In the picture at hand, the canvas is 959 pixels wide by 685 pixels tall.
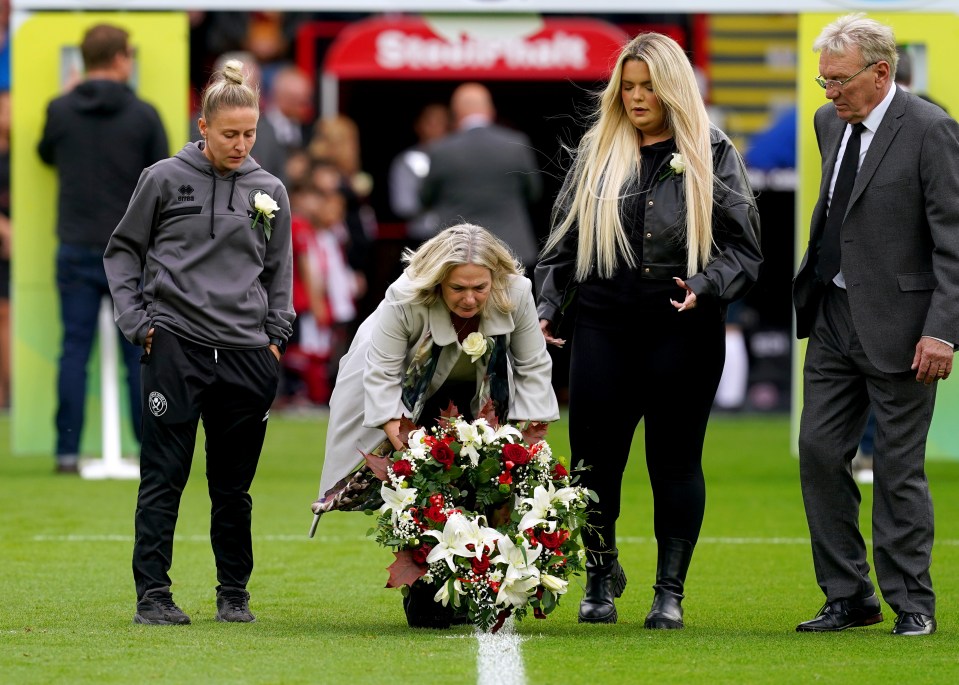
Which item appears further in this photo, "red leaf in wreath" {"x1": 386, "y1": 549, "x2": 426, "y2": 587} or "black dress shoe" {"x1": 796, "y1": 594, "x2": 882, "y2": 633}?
"black dress shoe" {"x1": 796, "y1": 594, "x2": 882, "y2": 633}

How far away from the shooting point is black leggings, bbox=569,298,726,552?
6.18 m

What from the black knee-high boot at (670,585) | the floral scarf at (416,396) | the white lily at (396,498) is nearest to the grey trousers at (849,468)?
the black knee-high boot at (670,585)

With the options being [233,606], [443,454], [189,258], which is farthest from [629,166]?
[233,606]

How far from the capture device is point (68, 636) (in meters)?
5.80

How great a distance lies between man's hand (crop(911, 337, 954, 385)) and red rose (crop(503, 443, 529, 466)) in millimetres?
1302

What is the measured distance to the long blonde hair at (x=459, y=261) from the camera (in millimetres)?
5883

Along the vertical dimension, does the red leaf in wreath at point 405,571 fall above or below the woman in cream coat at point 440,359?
below

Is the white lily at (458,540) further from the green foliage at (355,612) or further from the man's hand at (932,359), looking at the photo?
the man's hand at (932,359)

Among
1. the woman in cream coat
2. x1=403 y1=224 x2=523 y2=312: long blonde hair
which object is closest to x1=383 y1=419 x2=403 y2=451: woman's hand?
the woman in cream coat

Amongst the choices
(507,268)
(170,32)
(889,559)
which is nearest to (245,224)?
(507,268)

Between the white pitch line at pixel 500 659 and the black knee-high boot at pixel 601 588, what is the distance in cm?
32

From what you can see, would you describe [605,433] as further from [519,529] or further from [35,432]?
[35,432]

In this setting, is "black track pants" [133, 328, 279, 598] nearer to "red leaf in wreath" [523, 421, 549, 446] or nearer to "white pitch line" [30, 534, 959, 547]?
"red leaf in wreath" [523, 421, 549, 446]

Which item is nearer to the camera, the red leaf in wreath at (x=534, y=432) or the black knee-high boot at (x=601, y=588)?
the red leaf in wreath at (x=534, y=432)
